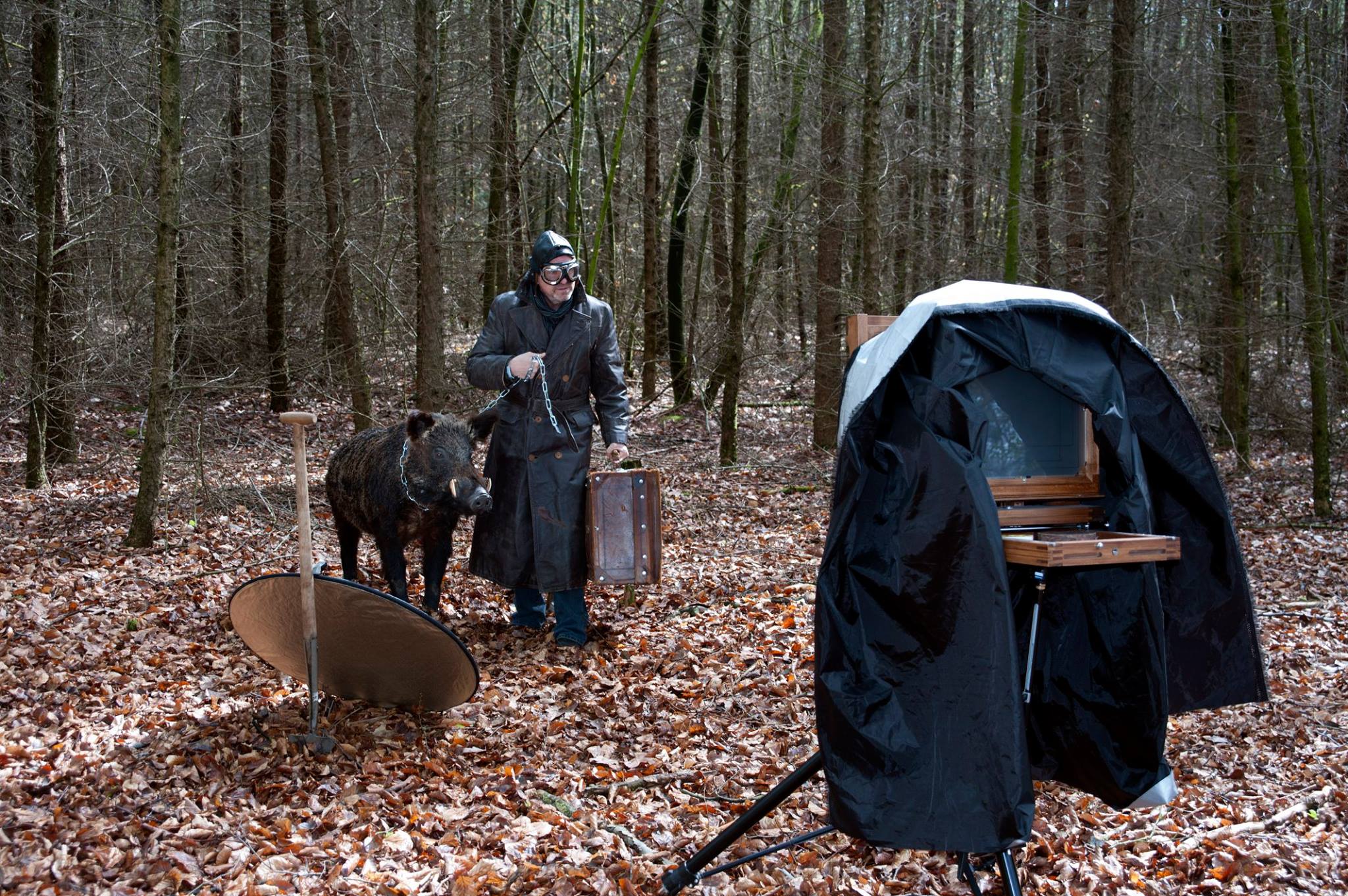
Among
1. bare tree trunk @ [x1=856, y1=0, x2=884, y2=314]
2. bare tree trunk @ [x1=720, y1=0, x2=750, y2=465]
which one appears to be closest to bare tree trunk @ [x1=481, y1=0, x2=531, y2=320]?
bare tree trunk @ [x1=720, y1=0, x2=750, y2=465]

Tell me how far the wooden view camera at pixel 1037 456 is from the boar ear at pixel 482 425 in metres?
3.87

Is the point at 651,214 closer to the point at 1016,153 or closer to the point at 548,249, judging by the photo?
the point at 1016,153

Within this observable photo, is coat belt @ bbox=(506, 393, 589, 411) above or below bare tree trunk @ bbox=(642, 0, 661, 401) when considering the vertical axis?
below

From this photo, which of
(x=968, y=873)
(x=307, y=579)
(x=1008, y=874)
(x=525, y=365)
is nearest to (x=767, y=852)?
(x=968, y=873)

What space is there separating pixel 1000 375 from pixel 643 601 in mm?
4670

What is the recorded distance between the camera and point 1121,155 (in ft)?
34.1

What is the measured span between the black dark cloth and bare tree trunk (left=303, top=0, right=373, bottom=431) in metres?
8.35

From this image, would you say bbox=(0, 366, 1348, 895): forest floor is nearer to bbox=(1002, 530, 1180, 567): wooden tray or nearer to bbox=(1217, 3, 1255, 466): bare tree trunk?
bbox=(1002, 530, 1180, 567): wooden tray

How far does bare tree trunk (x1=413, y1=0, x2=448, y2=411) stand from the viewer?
901cm

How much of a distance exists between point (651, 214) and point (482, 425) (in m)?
10.7

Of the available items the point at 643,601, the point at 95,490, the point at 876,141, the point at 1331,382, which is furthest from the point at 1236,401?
the point at 95,490

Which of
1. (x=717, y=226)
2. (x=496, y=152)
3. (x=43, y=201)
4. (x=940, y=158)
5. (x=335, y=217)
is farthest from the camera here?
(x=717, y=226)

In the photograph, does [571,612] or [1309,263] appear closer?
[571,612]

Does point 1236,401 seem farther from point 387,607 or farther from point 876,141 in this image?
point 387,607
